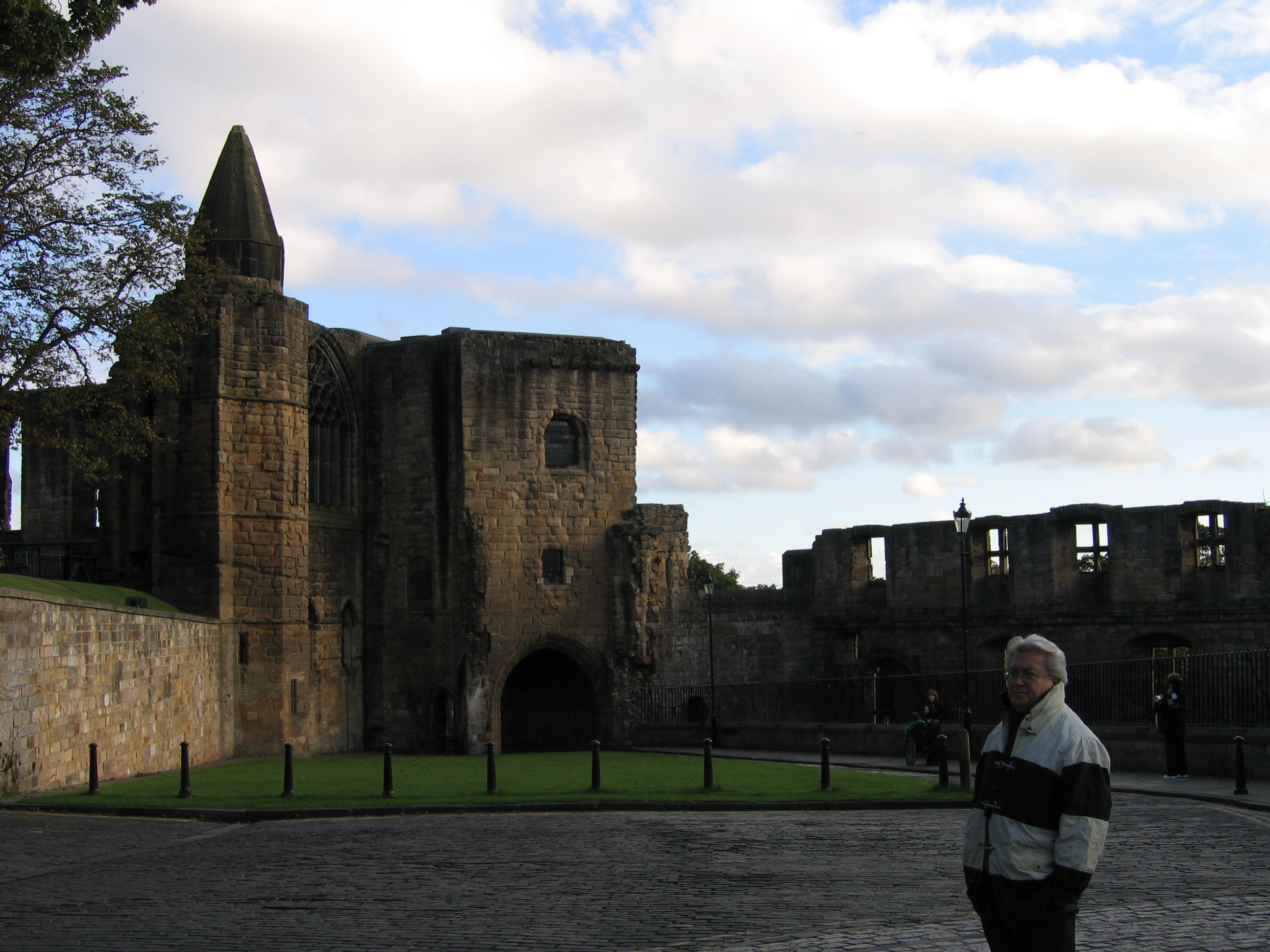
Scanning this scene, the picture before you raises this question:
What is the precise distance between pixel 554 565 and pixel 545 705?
4003 mm

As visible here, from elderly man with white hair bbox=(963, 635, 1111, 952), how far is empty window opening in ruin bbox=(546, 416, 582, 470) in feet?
98.4

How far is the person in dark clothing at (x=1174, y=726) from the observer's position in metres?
19.0

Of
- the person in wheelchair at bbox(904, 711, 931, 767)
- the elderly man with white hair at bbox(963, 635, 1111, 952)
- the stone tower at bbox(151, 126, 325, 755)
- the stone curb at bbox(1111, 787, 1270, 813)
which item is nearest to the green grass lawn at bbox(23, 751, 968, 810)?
the person in wheelchair at bbox(904, 711, 931, 767)

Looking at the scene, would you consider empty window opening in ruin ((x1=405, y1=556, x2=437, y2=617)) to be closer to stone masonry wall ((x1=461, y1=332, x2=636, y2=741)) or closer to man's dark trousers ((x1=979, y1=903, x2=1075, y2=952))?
stone masonry wall ((x1=461, y1=332, x2=636, y2=741))

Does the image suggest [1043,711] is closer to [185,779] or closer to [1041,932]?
[1041,932]

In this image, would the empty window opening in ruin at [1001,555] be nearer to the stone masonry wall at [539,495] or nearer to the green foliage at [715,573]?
the stone masonry wall at [539,495]

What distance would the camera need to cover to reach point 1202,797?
16.7m

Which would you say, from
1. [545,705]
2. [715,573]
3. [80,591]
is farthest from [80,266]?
[715,573]

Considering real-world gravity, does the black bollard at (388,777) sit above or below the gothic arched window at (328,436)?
below

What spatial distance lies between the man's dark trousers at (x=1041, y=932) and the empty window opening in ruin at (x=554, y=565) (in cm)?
2954

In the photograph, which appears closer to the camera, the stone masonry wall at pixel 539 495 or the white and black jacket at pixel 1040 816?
the white and black jacket at pixel 1040 816

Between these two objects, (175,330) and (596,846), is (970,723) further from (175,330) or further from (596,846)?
(175,330)

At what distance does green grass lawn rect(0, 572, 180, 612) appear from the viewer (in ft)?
66.8

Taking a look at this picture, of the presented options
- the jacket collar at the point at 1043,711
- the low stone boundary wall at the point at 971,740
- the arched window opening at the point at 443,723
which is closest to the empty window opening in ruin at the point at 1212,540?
the low stone boundary wall at the point at 971,740
